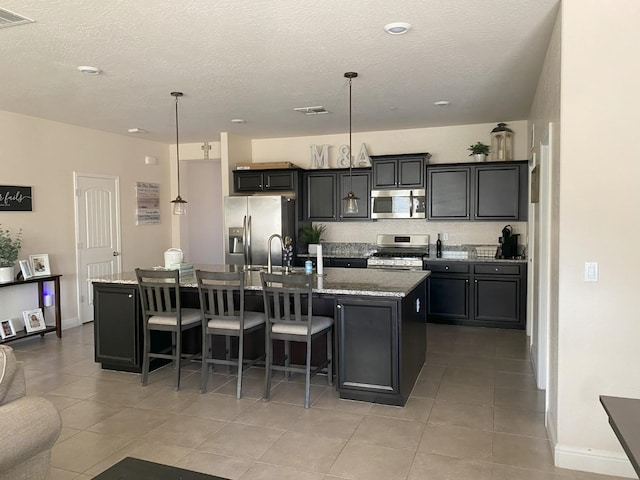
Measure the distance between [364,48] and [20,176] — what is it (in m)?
4.46

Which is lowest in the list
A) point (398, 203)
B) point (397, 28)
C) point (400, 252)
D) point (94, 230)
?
point (400, 252)

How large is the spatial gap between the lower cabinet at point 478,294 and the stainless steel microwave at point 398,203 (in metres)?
0.83

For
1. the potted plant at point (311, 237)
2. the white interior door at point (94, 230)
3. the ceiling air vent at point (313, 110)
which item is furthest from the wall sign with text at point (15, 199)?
the potted plant at point (311, 237)

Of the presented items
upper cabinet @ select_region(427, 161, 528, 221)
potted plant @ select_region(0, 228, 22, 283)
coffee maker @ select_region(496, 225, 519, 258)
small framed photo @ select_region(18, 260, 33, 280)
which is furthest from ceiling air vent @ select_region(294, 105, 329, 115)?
small framed photo @ select_region(18, 260, 33, 280)

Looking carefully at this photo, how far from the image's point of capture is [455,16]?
9.81ft

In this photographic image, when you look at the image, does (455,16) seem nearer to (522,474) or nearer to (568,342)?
(568,342)

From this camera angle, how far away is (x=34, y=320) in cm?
557

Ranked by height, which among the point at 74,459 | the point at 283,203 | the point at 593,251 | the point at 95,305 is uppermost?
the point at 283,203

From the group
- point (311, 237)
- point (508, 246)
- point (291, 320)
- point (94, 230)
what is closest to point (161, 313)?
point (291, 320)

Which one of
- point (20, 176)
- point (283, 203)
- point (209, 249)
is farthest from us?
point (209, 249)

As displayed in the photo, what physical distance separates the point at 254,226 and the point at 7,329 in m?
3.16

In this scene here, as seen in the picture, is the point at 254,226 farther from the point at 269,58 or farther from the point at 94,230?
the point at 269,58

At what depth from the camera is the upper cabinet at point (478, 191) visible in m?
6.10

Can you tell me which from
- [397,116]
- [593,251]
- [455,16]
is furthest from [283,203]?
[593,251]
